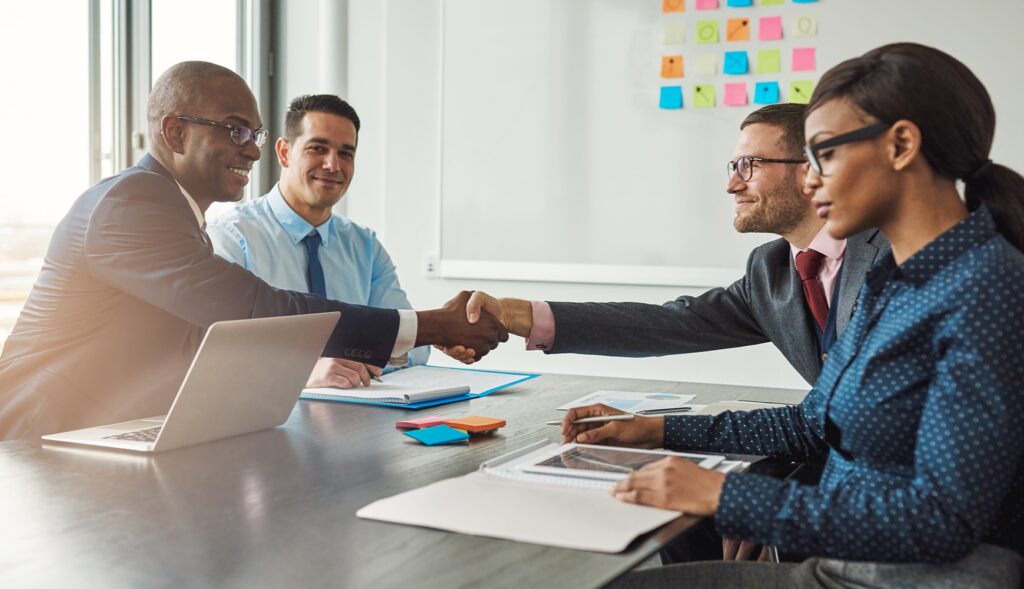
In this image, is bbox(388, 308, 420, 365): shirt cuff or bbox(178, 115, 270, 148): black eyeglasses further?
bbox(178, 115, 270, 148): black eyeglasses

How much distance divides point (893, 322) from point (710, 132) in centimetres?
266

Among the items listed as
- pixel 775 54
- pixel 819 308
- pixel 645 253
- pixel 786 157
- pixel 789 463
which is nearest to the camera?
pixel 789 463

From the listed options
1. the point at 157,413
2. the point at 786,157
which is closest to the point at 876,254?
the point at 786,157

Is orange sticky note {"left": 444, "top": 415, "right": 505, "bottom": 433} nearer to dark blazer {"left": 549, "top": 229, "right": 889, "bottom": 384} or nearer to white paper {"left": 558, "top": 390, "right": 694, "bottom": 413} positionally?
white paper {"left": 558, "top": 390, "right": 694, "bottom": 413}

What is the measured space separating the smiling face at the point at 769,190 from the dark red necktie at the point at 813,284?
111 millimetres

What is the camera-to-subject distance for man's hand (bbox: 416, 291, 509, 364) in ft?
7.41

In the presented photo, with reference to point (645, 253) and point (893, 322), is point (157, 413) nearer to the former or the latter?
point (893, 322)

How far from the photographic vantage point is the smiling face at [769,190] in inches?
86.4

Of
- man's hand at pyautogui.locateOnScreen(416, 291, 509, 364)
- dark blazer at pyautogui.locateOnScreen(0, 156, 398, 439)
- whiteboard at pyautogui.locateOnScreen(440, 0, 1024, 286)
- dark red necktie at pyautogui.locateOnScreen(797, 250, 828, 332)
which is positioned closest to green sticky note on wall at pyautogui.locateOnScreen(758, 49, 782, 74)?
whiteboard at pyautogui.locateOnScreen(440, 0, 1024, 286)

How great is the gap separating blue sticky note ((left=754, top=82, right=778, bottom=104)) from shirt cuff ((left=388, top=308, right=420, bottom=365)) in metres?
1.96

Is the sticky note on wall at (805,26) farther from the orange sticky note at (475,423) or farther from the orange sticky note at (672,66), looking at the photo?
the orange sticky note at (475,423)

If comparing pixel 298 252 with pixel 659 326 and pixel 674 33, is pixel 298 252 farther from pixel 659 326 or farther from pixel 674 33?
pixel 674 33

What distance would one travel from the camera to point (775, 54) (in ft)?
11.9

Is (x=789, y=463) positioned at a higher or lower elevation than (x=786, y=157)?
lower
